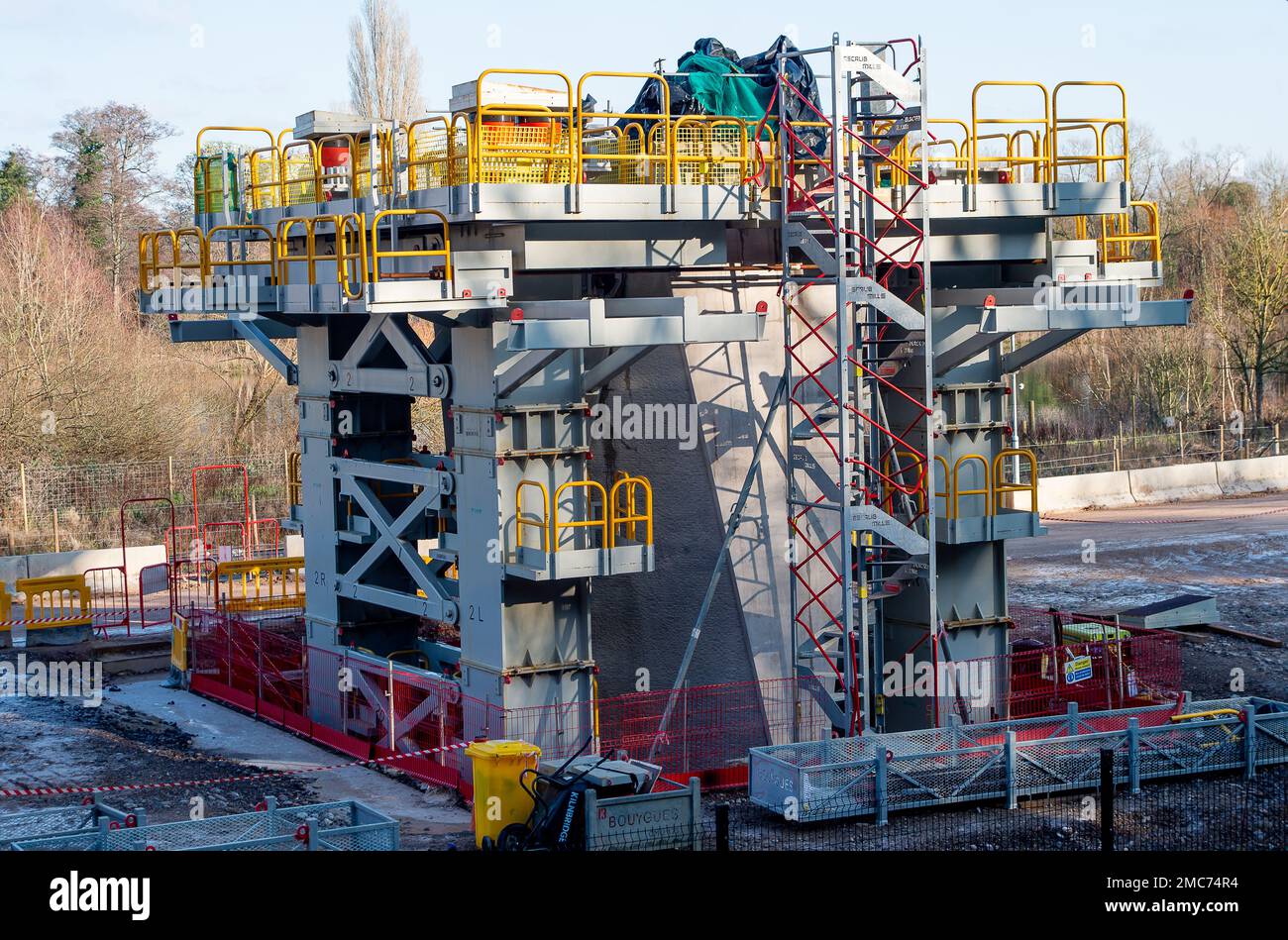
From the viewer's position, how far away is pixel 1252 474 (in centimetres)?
4088

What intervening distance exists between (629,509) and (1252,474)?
93.9ft

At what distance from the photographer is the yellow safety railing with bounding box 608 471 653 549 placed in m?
15.8

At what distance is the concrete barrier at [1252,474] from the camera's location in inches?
1592

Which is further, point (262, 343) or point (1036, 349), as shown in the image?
point (262, 343)

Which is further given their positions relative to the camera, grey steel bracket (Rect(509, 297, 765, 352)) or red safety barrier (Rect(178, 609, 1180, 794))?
red safety barrier (Rect(178, 609, 1180, 794))

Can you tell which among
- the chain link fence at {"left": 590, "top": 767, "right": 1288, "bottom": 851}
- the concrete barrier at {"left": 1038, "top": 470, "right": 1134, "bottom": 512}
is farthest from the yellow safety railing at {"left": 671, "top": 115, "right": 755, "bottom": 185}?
the concrete barrier at {"left": 1038, "top": 470, "right": 1134, "bottom": 512}

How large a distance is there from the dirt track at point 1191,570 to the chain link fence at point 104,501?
1440cm

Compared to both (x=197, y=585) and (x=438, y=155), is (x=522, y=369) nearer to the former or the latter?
(x=438, y=155)

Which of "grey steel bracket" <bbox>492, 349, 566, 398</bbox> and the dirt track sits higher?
"grey steel bracket" <bbox>492, 349, 566, 398</bbox>

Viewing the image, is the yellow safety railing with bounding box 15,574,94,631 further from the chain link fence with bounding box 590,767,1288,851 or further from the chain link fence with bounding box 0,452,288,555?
the chain link fence with bounding box 590,767,1288,851

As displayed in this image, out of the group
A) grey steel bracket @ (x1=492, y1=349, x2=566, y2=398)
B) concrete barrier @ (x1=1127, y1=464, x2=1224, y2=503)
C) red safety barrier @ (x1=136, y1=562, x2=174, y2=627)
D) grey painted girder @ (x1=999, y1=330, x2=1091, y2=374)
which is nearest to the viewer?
grey steel bracket @ (x1=492, y1=349, x2=566, y2=398)

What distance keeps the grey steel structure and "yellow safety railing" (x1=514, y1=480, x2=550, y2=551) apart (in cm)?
4

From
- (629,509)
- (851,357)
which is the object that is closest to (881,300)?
(851,357)

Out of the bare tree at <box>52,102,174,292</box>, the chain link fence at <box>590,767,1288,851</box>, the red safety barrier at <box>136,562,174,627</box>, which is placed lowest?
the chain link fence at <box>590,767,1288,851</box>
